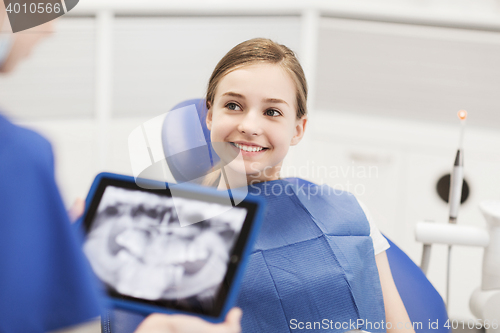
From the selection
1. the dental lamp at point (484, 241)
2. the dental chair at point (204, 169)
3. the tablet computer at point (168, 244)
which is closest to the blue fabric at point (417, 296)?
the dental chair at point (204, 169)

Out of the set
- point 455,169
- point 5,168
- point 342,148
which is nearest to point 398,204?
point 342,148

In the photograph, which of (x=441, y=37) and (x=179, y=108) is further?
(x=441, y=37)

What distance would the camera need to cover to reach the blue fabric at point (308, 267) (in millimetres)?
847

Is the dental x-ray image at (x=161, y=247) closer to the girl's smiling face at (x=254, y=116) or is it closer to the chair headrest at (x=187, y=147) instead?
the girl's smiling face at (x=254, y=116)

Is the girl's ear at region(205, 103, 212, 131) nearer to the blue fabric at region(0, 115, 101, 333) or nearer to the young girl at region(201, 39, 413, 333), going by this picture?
the young girl at region(201, 39, 413, 333)

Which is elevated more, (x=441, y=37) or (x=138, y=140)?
Answer: (x=441, y=37)

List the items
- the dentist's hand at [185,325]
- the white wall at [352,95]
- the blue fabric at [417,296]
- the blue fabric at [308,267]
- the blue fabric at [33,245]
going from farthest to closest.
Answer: the white wall at [352,95]
the blue fabric at [417,296]
the blue fabric at [308,267]
the dentist's hand at [185,325]
the blue fabric at [33,245]

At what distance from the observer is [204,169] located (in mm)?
1051

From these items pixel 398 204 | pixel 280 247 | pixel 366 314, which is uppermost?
pixel 280 247

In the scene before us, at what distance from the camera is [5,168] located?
34 cm

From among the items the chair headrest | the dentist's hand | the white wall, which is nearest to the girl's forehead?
the chair headrest

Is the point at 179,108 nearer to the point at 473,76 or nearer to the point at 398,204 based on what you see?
the point at 398,204

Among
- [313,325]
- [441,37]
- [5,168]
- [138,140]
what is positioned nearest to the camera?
[5,168]

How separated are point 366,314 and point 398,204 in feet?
3.44
